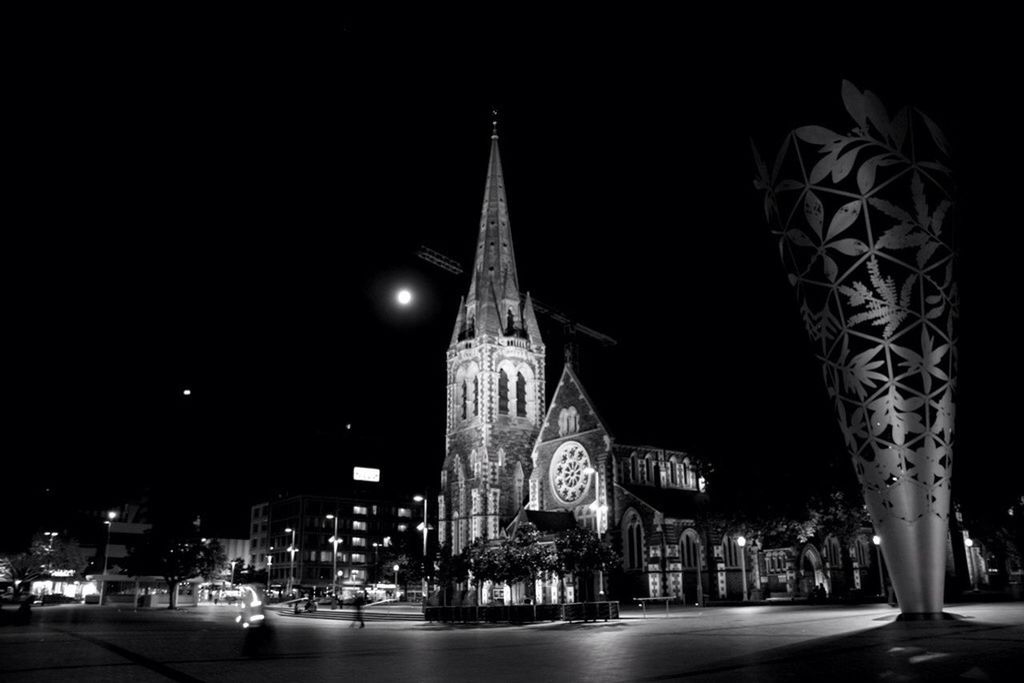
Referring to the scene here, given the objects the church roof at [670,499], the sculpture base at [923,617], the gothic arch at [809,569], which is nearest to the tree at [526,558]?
the church roof at [670,499]

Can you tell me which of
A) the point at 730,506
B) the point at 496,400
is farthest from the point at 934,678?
the point at 496,400

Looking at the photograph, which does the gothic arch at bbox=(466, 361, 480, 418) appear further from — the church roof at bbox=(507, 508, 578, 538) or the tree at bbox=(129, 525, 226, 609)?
the tree at bbox=(129, 525, 226, 609)

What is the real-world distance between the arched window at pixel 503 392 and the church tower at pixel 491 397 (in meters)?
0.09

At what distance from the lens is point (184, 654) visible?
19078 mm

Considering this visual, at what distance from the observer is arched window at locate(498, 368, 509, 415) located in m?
73.0

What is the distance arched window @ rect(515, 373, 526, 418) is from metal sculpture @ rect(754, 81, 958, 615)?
52.8m

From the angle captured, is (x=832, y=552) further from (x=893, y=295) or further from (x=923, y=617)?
(x=893, y=295)

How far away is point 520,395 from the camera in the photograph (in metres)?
75.1

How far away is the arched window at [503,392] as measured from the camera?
2874 inches

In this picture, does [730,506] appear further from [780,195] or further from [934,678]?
[934,678]

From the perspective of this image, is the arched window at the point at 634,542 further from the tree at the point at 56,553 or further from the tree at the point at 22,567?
the tree at the point at 22,567

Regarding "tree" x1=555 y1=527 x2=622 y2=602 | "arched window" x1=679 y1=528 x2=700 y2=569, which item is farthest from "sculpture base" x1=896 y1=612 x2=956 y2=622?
"arched window" x1=679 y1=528 x2=700 y2=569

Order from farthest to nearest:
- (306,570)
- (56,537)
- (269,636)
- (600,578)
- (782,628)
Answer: (306,570), (56,537), (600,578), (782,628), (269,636)

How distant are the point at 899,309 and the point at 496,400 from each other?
52.3 meters
